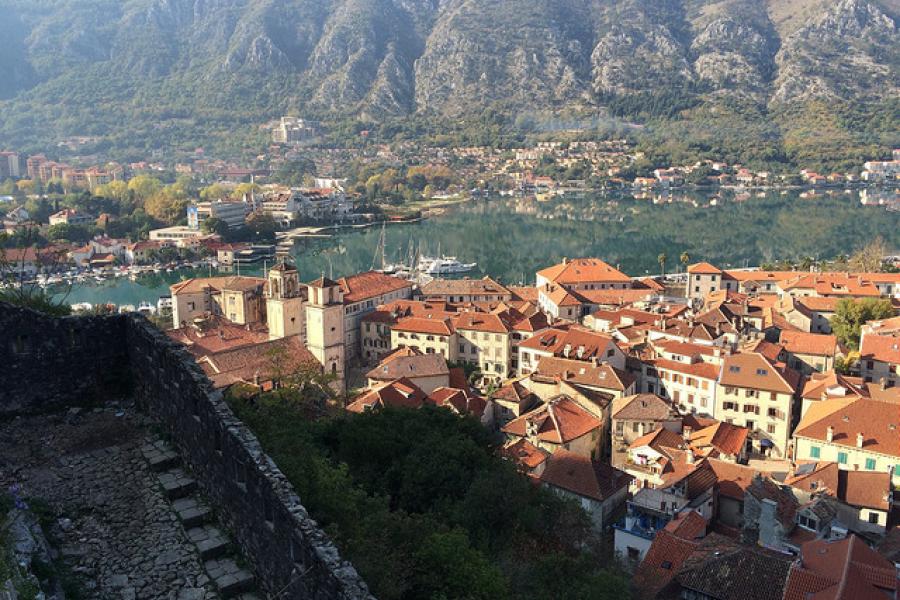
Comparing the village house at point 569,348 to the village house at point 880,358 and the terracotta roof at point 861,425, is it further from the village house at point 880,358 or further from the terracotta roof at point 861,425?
the village house at point 880,358

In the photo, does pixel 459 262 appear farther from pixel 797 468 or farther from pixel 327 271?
pixel 797 468

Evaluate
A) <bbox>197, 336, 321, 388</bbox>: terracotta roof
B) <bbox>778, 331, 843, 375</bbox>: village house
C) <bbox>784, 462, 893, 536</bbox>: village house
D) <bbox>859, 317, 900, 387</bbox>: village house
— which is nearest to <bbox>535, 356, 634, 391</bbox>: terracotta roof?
<bbox>778, 331, 843, 375</bbox>: village house

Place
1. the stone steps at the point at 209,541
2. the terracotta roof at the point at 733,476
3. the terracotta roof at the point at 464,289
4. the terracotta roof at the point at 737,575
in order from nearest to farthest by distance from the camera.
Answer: the stone steps at the point at 209,541 → the terracotta roof at the point at 737,575 → the terracotta roof at the point at 733,476 → the terracotta roof at the point at 464,289

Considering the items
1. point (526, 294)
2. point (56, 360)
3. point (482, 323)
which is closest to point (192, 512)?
point (56, 360)

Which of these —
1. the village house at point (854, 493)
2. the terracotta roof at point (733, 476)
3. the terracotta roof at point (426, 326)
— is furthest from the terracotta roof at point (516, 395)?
the village house at point (854, 493)

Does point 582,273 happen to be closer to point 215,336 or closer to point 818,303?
point 818,303

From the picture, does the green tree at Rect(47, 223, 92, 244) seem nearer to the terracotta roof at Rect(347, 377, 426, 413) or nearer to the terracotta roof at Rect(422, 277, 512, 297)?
the terracotta roof at Rect(422, 277, 512, 297)
